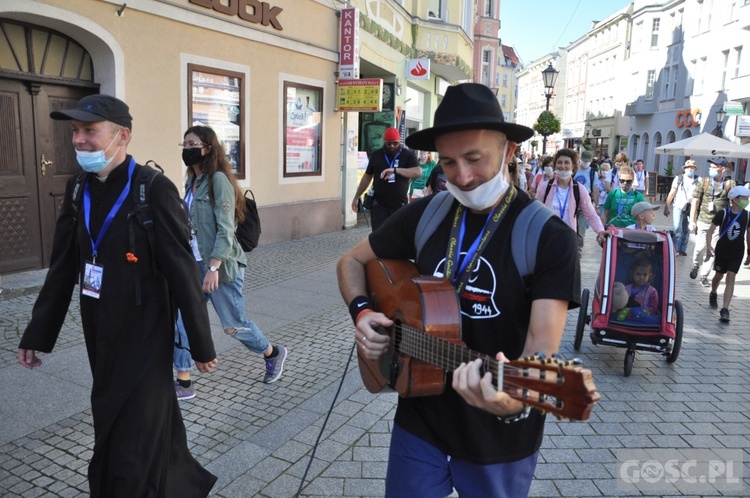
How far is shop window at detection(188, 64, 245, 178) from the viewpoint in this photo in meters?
9.55

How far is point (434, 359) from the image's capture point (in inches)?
71.9

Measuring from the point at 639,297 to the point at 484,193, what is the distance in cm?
446

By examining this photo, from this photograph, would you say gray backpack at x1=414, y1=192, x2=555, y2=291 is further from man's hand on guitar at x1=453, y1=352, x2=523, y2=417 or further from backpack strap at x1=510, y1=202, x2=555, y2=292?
man's hand on guitar at x1=453, y1=352, x2=523, y2=417

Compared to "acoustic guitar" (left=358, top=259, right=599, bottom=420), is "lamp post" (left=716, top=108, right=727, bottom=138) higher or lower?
higher

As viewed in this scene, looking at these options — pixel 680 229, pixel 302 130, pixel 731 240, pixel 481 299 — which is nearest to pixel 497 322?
pixel 481 299

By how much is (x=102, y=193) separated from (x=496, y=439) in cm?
207

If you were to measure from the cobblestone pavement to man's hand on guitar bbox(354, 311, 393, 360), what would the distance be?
1.67 metres

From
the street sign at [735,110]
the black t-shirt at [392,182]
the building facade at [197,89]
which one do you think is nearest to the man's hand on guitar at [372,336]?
the black t-shirt at [392,182]

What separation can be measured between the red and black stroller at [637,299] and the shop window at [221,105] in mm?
6737

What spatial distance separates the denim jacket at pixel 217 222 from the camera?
4359 mm

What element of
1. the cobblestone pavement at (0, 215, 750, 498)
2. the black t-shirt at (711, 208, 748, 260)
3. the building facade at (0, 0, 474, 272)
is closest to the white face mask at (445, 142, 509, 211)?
the cobblestone pavement at (0, 215, 750, 498)

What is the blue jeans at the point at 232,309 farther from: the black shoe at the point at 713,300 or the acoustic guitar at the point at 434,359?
the black shoe at the point at 713,300

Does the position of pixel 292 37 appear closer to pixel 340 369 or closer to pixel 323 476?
pixel 340 369

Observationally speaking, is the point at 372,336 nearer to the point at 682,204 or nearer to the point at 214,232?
the point at 214,232
